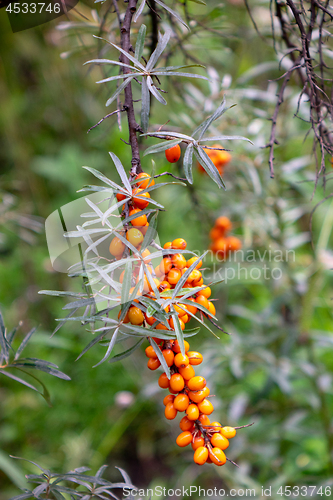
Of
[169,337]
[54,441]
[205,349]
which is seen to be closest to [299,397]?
[205,349]

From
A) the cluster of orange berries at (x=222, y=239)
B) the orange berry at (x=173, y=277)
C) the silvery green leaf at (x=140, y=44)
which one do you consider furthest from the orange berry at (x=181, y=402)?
the cluster of orange berries at (x=222, y=239)

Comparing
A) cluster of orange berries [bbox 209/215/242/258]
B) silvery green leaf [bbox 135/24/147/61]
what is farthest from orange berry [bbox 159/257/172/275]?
cluster of orange berries [bbox 209/215/242/258]

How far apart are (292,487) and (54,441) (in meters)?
0.85

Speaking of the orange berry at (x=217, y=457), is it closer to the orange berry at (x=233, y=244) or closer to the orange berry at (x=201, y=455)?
the orange berry at (x=201, y=455)

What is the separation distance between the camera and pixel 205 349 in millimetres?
1084

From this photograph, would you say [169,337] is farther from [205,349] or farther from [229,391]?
[229,391]

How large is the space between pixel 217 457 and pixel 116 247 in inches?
9.3

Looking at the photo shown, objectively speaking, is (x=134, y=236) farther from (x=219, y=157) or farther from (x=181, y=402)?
(x=219, y=157)

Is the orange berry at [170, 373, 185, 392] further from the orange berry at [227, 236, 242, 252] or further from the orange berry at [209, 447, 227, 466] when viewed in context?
the orange berry at [227, 236, 242, 252]

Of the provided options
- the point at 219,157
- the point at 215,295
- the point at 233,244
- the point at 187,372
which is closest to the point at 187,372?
the point at 187,372

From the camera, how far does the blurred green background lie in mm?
927

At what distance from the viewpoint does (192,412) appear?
35 centimetres

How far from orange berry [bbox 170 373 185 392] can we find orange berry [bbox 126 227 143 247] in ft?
0.48

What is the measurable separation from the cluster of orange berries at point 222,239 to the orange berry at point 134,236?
0.76 metres
